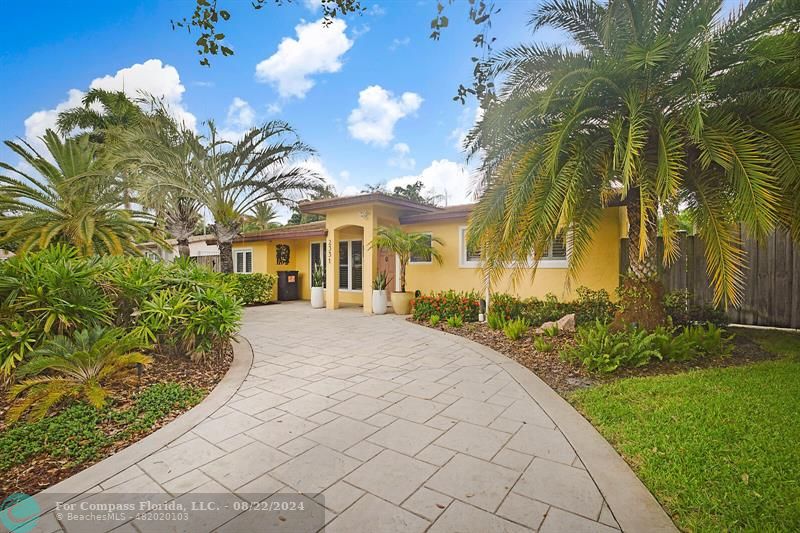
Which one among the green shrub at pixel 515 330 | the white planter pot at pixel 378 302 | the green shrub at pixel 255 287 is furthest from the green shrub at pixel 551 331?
the green shrub at pixel 255 287

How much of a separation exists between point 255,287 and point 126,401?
31.7ft

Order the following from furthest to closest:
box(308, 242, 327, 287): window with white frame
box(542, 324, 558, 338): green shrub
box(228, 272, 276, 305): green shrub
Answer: box(308, 242, 327, 287): window with white frame
box(228, 272, 276, 305): green shrub
box(542, 324, 558, 338): green shrub

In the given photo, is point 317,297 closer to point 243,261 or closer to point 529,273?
point 243,261

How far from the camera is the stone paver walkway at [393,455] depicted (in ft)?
6.59

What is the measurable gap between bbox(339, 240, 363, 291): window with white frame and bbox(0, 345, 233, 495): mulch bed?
7005mm

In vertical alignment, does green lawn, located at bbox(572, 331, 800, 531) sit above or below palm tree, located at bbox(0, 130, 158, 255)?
below

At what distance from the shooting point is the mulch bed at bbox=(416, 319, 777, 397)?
4.31m

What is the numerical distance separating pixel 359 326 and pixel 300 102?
27.7ft

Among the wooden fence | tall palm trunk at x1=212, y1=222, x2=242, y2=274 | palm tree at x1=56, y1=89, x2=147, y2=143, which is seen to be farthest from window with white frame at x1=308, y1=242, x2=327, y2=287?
the wooden fence

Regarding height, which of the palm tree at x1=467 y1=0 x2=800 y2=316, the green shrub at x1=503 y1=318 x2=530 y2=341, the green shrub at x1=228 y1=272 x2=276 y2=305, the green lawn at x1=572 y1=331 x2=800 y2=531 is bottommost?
the green lawn at x1=572 y1=331 x2=800 y2=531

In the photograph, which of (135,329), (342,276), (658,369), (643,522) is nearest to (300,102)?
(342,276)

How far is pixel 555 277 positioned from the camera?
28.1ft

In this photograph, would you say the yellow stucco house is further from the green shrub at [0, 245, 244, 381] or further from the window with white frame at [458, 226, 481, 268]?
the green shrub at [0, 245, 244, 381]

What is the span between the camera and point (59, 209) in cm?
707
